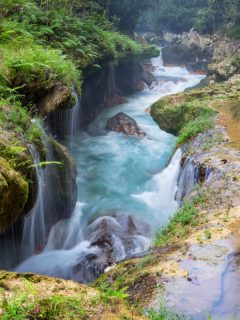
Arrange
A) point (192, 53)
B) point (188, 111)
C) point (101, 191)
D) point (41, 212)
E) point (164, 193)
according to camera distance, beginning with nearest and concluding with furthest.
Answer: point (41, 212) < point (164, 193) < point (101, 191) < point (188, 111) < point (192, 53)

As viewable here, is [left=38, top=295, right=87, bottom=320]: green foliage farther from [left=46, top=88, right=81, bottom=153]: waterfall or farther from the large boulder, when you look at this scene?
the large boulder

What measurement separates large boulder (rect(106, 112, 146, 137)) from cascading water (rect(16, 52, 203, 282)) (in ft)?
1.29

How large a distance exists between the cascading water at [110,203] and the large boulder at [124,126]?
39 cm

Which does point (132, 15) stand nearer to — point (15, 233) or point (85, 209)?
point (85, 209)

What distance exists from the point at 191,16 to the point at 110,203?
48.4 m

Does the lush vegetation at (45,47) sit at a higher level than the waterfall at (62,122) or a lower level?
higher

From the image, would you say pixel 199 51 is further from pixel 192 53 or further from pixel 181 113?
pixel 181 113

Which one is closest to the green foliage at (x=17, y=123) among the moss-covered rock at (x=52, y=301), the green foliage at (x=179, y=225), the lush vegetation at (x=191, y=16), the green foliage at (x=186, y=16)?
the green foliage at (x=179, y=225)

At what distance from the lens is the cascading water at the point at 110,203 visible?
10.7 m

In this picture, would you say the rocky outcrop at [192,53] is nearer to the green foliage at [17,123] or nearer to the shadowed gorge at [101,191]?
the shadowed gorge at [101,191]

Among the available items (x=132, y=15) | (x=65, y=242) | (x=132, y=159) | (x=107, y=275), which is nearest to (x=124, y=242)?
(x=65, y=242)

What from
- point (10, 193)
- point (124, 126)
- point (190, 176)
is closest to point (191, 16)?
point (124, 126)

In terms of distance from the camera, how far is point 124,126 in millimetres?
22031

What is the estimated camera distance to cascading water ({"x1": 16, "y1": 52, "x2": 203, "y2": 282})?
10734 millimetres
